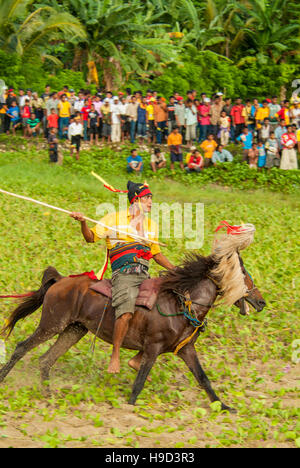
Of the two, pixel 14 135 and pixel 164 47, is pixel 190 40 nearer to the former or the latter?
pixel 164 47

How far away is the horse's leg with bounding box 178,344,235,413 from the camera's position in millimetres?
8070

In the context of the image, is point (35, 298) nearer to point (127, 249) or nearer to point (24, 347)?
point (24, 347)

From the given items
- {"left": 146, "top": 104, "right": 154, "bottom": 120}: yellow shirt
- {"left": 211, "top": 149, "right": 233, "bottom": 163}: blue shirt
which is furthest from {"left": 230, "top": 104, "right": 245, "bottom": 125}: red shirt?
{"left": 146, "top": 104, "right": 154, "bottom": 120}: yellow shirt

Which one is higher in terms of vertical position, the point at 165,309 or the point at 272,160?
the point at 272,160

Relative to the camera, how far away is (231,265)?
7.99 m

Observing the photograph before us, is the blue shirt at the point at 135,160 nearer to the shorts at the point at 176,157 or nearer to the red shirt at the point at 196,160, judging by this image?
the shorts at the point at 176,157

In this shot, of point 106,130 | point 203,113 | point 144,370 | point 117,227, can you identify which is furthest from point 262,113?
point 144,370

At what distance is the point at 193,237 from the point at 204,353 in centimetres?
647

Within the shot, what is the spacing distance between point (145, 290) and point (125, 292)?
0.26 m

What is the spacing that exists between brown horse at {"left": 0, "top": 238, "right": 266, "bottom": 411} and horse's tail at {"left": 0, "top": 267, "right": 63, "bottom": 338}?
0.73ft

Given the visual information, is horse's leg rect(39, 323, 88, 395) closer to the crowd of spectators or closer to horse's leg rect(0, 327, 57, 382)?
horse's leg rect(0, 327, 57, 382)

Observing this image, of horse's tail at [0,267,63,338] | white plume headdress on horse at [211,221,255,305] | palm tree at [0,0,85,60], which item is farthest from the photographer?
palm tree at [0,0,85,60]

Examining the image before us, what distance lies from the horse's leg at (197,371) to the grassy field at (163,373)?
0.15m

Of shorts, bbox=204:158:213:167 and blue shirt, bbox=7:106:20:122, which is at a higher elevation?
blue shirt, bbox=7:106:20:122
